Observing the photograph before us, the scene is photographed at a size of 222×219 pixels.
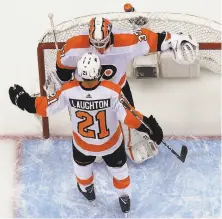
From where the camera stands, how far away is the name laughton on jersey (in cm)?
335

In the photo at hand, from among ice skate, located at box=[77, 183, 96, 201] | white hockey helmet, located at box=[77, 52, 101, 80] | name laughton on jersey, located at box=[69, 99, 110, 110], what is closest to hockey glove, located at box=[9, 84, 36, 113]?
name laughton on jersey, located at box=[69, 99, 110, 110]

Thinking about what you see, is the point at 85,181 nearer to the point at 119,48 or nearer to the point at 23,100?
the point at 23,100

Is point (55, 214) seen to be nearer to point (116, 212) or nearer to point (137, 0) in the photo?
point (116, 212)

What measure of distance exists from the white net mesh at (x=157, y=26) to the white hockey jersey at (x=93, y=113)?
633 millimetres

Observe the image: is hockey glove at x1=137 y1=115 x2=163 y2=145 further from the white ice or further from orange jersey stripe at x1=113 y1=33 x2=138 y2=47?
the white ice

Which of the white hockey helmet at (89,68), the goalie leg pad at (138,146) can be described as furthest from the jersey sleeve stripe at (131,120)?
the goalie leg pad at (138,146)

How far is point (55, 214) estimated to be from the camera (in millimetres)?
3865

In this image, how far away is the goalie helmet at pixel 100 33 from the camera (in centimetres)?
341

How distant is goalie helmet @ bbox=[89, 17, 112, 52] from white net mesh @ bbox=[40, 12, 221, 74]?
0.59 meters

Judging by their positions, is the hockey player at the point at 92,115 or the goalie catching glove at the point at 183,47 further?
the goalie catching glove at the point at 183,47

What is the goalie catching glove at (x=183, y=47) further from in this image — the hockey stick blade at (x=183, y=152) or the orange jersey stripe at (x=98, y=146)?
the hockey stick blade at (x=183, y=152)

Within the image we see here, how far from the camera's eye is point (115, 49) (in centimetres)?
360

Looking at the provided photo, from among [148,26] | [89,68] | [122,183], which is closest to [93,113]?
[89,68]

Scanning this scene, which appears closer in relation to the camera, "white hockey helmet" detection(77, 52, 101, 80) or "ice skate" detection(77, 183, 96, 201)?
"white hockey helmet" detection(77, 52, 101, 80)
